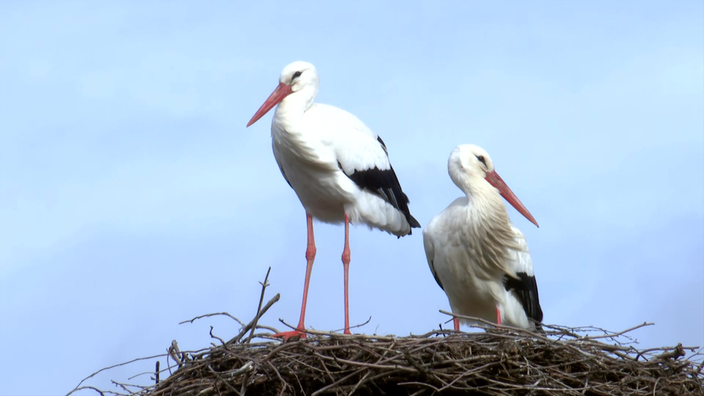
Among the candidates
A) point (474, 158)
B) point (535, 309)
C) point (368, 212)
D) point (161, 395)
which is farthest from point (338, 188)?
point (161, 395)

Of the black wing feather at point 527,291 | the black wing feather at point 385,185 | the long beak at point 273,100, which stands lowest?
the black wing feather at point 527,291

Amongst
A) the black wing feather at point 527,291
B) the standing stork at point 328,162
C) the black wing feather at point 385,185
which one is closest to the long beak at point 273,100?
the standing stork at point 328,162

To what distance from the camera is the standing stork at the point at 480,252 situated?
6148 mm

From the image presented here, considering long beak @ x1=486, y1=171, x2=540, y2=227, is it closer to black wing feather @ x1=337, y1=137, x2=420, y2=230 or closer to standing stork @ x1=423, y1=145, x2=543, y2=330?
standing stork @ x1=423, y1=145, x2=543, y2=330

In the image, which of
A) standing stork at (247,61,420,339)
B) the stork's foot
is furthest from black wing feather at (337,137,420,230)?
the stork's foot

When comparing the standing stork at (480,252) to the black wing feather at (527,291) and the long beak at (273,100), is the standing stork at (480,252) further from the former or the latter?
the long beak at (273,100)

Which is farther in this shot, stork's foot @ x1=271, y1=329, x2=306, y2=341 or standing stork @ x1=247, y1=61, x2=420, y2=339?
standing stork @ x1=247, y1=61, x2=420, y2=339

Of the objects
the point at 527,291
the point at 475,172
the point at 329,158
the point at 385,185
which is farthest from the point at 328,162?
the point at 527,291

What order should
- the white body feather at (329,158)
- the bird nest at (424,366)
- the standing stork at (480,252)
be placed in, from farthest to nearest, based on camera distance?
the standing stork at (480,252) < the white body feather at (329,158) < the bird nest at (424,366)

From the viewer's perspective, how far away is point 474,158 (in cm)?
642

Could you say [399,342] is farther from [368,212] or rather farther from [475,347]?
[368,212]

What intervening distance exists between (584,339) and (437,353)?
71 centimetres

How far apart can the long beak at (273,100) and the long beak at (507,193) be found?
1.29 meters

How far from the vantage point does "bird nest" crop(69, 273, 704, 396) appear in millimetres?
4574
